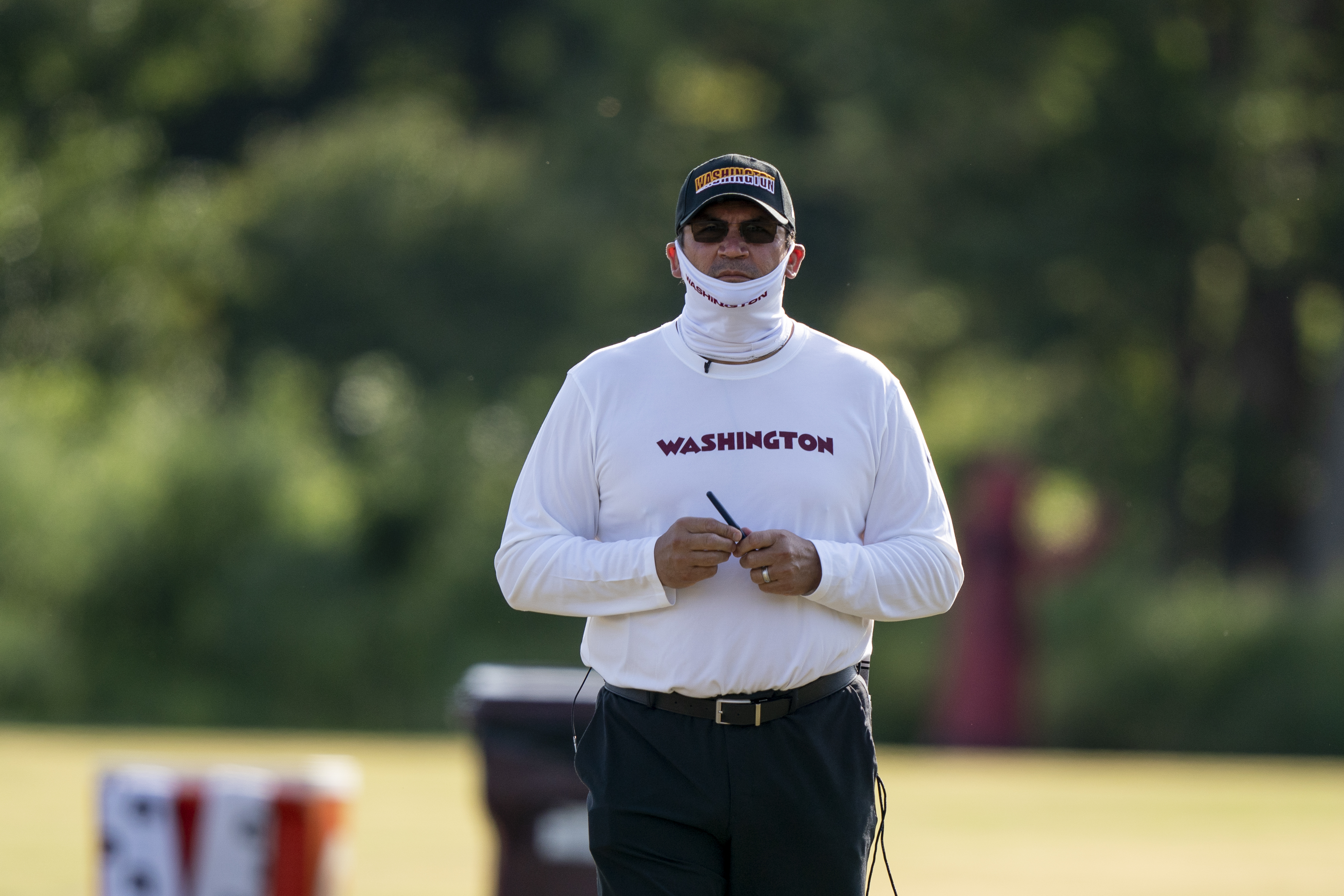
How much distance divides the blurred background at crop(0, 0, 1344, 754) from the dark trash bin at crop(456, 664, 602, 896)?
50.4ft

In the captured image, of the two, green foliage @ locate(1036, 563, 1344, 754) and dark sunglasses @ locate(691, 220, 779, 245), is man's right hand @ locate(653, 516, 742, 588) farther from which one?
green foliage @ locate(1036, 563, 1344, 754)

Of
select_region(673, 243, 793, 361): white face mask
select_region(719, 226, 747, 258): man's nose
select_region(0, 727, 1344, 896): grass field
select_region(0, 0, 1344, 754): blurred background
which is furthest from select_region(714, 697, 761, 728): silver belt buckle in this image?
select_region(0, 0, 1344, 754): blurred background

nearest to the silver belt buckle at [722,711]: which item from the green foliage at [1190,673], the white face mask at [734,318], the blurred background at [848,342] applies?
the white face mask at [734,318]

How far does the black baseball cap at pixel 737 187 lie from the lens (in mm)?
3859

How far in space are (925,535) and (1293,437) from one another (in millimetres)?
24334

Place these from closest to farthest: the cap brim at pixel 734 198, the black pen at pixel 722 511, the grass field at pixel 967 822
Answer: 1. the black pen at pixel 722 511
2. the cap brim at pixel 734 198
3. the grass field at pixel 967 822

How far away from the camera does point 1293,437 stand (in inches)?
1058

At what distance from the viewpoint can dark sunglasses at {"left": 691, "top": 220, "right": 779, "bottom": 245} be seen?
396cm

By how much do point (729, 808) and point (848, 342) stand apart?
27834 mm

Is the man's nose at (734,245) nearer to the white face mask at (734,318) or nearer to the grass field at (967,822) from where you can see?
the white face mask at (734,318)

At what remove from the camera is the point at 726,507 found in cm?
379

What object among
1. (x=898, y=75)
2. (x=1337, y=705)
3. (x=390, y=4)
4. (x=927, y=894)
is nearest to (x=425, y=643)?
(x=898, y=75)

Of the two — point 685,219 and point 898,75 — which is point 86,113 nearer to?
point 898,75

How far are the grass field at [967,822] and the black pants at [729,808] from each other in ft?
12.7
